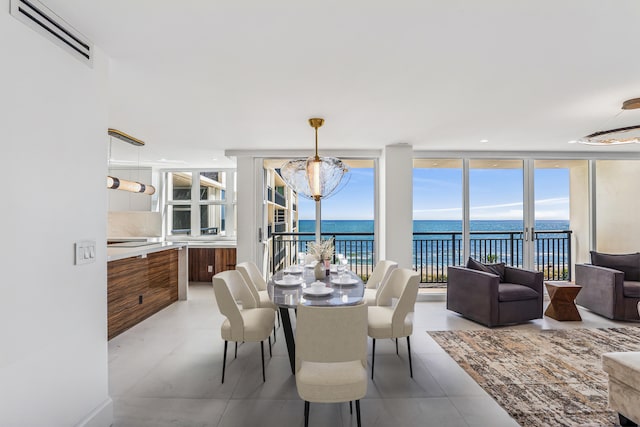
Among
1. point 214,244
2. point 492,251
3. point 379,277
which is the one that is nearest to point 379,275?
point 379,277

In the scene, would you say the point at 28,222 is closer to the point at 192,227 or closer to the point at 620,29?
the point at 620,29

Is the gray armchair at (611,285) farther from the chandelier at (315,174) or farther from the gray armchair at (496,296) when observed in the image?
the chandelier at (315,174)

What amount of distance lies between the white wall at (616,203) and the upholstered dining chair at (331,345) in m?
5.85

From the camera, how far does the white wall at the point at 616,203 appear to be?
18.0 feet

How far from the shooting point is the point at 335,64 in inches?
92.1

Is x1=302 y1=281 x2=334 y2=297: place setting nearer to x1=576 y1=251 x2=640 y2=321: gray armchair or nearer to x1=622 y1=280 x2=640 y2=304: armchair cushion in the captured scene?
x1=576 y1=251 x2=640 y2=321: gray armchair

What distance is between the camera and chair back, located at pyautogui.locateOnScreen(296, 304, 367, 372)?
71.9 inches

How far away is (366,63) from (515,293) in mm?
3417

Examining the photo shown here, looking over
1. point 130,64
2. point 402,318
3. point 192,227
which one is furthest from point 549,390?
point 192,227

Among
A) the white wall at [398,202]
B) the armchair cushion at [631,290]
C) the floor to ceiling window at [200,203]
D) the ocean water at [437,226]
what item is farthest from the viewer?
the floor to ceiling window at [200,203]

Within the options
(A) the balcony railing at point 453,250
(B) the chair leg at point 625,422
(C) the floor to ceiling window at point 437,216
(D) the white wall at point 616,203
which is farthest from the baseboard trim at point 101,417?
(D) the white wall at point 616,203

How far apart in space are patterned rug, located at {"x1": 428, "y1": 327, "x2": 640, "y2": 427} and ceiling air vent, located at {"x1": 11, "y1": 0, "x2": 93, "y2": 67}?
355cm

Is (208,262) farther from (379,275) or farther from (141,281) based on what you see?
(379,275)

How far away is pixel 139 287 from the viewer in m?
4.33
